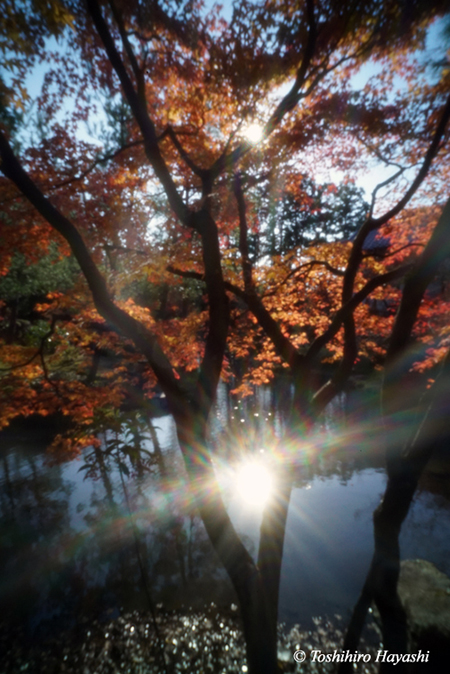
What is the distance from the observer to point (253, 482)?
8797mm

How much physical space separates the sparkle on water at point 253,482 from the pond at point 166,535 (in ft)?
0.26

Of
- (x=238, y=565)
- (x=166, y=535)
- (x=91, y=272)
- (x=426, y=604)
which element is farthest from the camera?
(x=166, y=535)

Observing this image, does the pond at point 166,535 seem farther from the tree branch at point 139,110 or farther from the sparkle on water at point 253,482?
the tree branch at point 139,110

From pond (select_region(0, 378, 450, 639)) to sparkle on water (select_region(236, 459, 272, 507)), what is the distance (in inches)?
3.1

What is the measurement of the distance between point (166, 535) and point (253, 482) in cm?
A: 299

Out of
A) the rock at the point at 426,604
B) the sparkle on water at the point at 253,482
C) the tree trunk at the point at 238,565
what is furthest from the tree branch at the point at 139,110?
the sparkle on water at the point at 253,482

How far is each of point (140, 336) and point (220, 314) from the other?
0.84 meters

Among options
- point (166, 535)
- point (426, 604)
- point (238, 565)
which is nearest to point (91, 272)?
point (238, 565)

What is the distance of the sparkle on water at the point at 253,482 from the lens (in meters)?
7.89

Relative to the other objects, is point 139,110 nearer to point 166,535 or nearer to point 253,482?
point 166,535

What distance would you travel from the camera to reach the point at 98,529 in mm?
6934

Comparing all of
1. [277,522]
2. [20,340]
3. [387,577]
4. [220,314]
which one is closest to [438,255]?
[220,314]

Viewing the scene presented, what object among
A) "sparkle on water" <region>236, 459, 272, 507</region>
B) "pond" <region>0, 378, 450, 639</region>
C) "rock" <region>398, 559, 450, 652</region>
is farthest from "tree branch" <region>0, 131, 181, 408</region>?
"sparkle on water" <region>236, 459, 272, 507</region>

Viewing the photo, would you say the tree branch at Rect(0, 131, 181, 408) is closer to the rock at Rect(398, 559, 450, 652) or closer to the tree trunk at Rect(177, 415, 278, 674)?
the tree trunk at Rect(177, 415, 278, 674)
